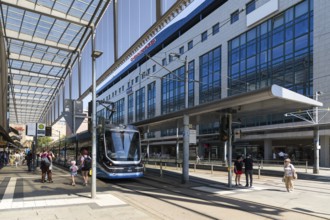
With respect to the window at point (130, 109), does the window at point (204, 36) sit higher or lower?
higher

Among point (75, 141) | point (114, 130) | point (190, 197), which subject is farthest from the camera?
point (75, 141)

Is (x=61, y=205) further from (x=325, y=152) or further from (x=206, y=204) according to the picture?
(x=325, y=152)

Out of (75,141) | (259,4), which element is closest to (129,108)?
(259,4)

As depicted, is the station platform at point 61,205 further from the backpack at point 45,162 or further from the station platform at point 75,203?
the backpack at point 45,162

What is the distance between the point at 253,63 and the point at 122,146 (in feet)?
97.9

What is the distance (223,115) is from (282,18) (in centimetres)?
2730

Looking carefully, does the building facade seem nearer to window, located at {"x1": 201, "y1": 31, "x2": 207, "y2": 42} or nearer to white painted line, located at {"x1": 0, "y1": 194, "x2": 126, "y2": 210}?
window, located at {"x1": 201, "y1": 31, "x2": 207, "y2": 42}

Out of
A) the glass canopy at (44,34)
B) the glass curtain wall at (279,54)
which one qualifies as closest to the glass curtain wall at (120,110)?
the glass canopy at (44,34)

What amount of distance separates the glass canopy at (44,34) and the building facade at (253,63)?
19.1ft

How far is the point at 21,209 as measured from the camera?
34.9 ft

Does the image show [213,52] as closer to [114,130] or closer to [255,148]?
[255,148]

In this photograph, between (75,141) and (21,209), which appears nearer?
(21,209)

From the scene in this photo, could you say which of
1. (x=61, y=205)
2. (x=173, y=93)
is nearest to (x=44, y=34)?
(x=61, y=205)

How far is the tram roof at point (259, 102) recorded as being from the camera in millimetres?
13048
